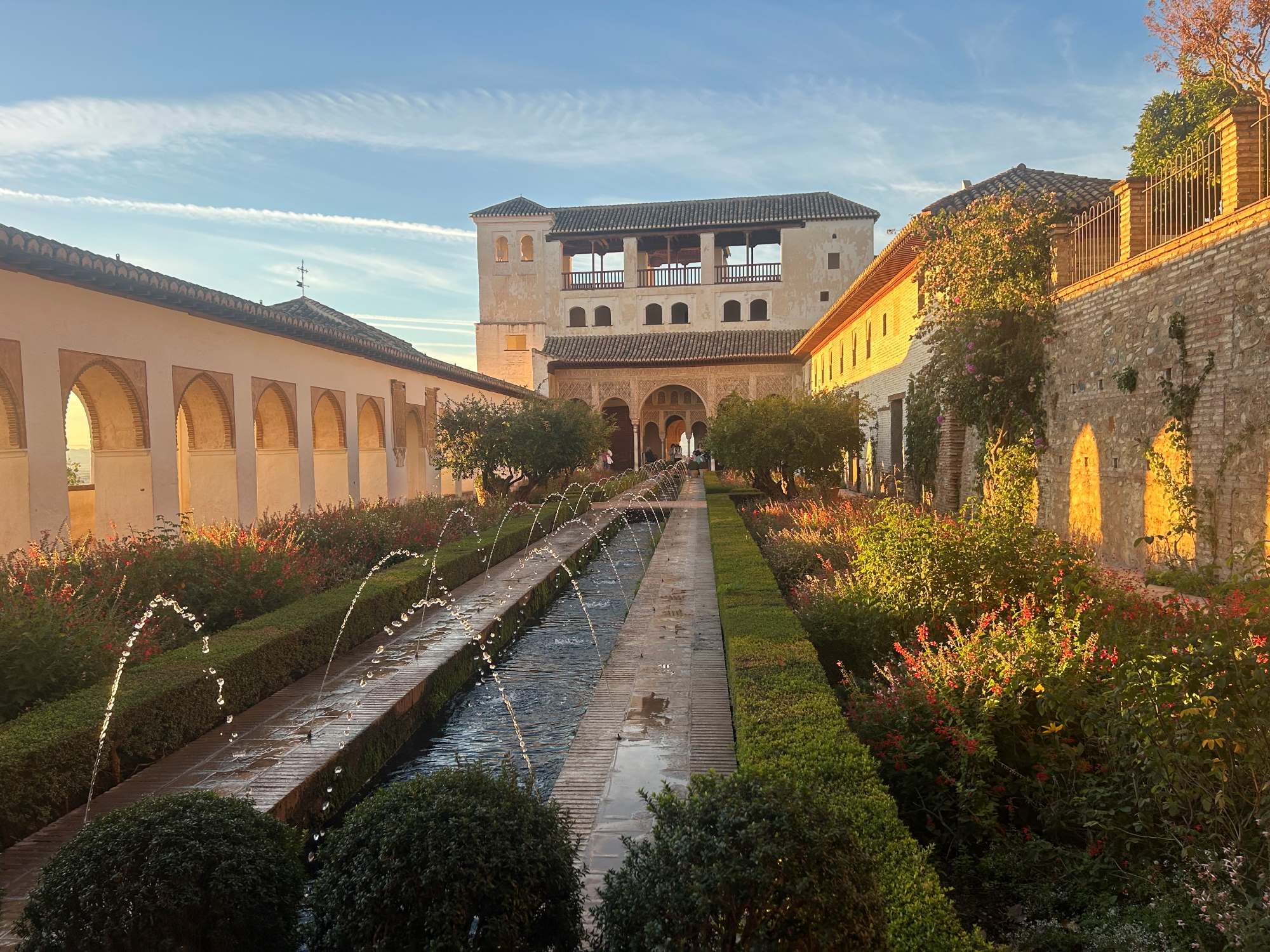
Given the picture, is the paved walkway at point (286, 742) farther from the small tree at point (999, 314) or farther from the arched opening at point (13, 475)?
the small tree at point (999, 314)

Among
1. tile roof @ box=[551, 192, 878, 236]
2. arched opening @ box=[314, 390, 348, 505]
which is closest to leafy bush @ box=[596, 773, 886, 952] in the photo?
arched opening @ box=[314, 390, 348, 505]

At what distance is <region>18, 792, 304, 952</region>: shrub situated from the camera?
2.51 m

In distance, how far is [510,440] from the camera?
19375mm

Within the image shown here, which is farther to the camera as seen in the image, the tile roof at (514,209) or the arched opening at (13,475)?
the tile roof at (514,209)

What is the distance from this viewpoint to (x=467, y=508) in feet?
54.0

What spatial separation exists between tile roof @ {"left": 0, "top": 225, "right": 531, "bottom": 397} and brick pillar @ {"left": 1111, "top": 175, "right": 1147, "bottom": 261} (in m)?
10.6

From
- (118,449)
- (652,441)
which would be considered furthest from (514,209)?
(118,449)

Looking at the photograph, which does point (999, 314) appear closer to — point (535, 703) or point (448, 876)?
point (535, 703)

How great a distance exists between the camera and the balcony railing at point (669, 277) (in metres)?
39.9

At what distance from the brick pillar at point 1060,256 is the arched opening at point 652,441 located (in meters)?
33.2

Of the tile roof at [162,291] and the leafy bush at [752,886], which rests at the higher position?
the tile roof at [162,291]

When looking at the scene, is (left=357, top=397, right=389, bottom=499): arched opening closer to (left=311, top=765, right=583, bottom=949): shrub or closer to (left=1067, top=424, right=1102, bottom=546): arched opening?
(left=1067, top=424, right=1102, bottom=546): arched opening

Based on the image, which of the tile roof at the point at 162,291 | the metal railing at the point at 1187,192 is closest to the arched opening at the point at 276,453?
the tile roof at the point at 162,291

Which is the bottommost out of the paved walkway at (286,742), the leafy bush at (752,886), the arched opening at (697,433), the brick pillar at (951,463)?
the paved walkway at (286,742)
